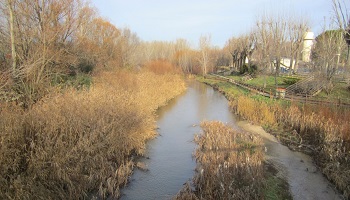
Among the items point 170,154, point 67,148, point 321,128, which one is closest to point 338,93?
point 321,128

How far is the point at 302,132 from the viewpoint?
1238 cm

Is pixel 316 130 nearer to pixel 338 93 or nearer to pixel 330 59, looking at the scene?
pixel 338 93

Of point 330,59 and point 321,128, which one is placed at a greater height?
point 330,59

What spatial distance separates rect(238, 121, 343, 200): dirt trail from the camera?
7.47 meters

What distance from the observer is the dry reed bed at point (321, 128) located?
Answer: 27.2ft

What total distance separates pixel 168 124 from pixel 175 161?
18.2 feet

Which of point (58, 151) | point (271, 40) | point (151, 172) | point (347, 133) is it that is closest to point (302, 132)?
point (347, 133)

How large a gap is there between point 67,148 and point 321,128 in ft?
31.6

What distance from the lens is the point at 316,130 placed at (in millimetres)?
11484

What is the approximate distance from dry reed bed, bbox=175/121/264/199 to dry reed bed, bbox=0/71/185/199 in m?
2.22

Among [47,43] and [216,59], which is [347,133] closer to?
[47,43]

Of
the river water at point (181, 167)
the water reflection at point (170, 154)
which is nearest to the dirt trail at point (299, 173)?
the river water at point (181, 167)

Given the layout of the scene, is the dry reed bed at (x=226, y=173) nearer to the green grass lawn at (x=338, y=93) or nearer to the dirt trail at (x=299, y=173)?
the dirt trail at (x=299, y=173)

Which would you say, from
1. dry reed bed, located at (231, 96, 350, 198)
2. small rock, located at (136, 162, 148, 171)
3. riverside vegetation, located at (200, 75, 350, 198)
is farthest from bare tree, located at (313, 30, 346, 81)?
small rock, located at (136, 162, 148, 171)
